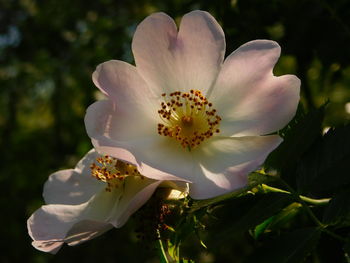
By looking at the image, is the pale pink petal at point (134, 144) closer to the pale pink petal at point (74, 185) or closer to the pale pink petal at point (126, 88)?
the pale pink petal at point (126, 88)

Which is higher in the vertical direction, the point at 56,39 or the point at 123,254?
the point at 56,39

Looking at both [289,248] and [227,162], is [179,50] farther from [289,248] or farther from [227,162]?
[289,248]

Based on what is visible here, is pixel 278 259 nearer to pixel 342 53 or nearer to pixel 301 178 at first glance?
pixel 301 178

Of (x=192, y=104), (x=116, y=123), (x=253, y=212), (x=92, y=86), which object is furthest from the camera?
(x=92, y=86)

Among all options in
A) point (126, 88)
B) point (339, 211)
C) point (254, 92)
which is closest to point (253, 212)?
point (339, 211)

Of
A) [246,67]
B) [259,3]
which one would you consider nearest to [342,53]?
[259,3]

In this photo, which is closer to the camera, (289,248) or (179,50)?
(289,248)

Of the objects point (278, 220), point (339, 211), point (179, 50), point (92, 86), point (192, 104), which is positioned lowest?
point (92, 86)
